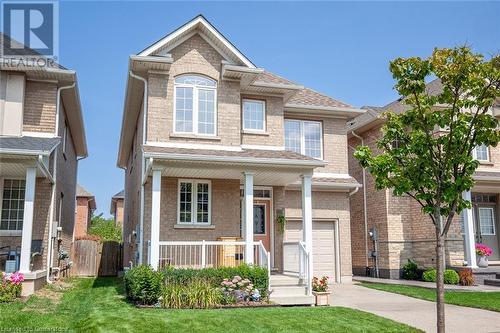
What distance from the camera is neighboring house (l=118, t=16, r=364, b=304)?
43.2 feet

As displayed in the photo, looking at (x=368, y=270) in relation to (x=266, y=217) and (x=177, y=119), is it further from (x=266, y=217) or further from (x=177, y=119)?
(x=177, y=119)

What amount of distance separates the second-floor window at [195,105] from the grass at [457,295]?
795cm

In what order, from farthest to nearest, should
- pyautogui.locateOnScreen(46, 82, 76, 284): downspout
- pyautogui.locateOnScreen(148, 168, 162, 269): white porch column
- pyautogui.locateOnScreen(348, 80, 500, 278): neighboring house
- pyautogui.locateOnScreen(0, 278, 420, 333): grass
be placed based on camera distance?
pyautogui.locateOnScreen(348, 80, 500, 278): neighboring house, pyautogui.locateOnScreen(46, 82, 76, 284): downspout, pyautogui.locateOnScreen(148, 168, 162, 269): white porch column, pyautogui.locateOnScreen(0, 278, 420, 333): grass

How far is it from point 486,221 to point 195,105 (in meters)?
14.3

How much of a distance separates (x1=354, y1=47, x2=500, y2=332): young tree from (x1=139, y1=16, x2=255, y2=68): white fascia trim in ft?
26.8

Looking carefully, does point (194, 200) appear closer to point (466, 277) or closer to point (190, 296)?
point (190, 296)

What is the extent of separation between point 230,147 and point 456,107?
8.41m

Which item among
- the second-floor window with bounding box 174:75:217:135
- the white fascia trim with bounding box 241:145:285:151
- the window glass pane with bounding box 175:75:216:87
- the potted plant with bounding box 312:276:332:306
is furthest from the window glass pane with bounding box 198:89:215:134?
the potted plant with bounding box 312:276:332:306

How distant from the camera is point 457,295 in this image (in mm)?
14172

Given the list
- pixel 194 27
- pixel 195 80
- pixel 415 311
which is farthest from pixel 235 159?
pixel 415 311

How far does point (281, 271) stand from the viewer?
613 inches

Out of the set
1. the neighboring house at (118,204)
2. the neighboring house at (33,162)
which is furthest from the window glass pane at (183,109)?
the neighboring house at (118,204)

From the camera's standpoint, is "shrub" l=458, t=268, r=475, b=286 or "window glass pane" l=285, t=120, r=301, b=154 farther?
"window glass pane" l=285, t=120, r=301, b=154

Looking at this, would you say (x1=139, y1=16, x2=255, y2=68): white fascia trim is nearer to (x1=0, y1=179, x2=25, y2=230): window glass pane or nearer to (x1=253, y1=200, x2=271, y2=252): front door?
(x1=253, y1=200, x2=271, y2=252): front door
